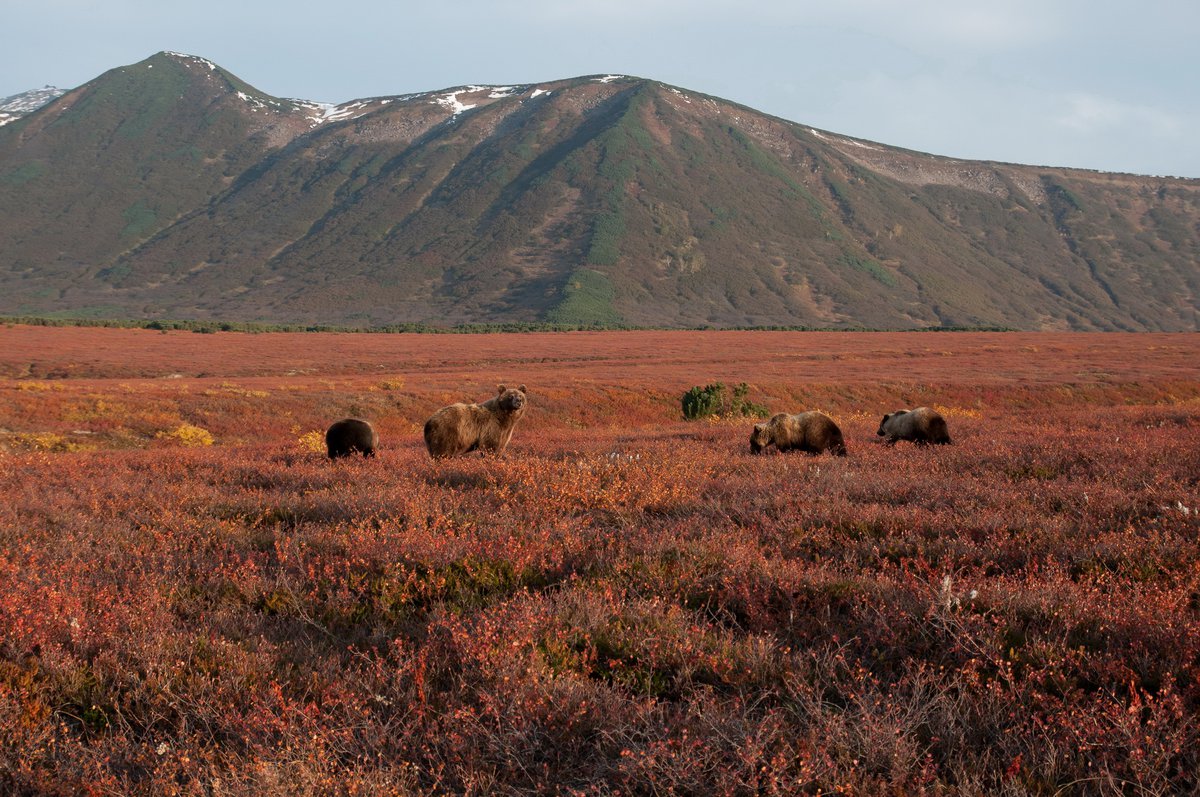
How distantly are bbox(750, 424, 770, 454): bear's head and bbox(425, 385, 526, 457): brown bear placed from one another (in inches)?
181

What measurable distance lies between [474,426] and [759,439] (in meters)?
5.62

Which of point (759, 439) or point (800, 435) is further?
point (800, 435)

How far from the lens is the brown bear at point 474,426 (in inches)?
539

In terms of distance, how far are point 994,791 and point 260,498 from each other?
28.3ft

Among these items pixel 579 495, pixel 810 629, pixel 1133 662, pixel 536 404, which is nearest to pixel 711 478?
pixel 579 495

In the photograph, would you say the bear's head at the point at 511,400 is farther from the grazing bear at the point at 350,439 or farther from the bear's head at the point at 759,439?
the bear's head at the point at 759,439

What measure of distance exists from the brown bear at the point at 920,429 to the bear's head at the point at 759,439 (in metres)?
2.91

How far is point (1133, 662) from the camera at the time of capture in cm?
422

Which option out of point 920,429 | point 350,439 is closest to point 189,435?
point 350,439

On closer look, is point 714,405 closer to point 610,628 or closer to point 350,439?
point 350,439

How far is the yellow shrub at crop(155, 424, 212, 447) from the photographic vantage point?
24.4 m

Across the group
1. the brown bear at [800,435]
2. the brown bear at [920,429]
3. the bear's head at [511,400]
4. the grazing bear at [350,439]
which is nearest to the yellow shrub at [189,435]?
the grazing bear at [350,439]

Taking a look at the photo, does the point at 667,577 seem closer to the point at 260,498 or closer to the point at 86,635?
the point at 86,635

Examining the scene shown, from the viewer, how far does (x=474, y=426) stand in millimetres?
14219
